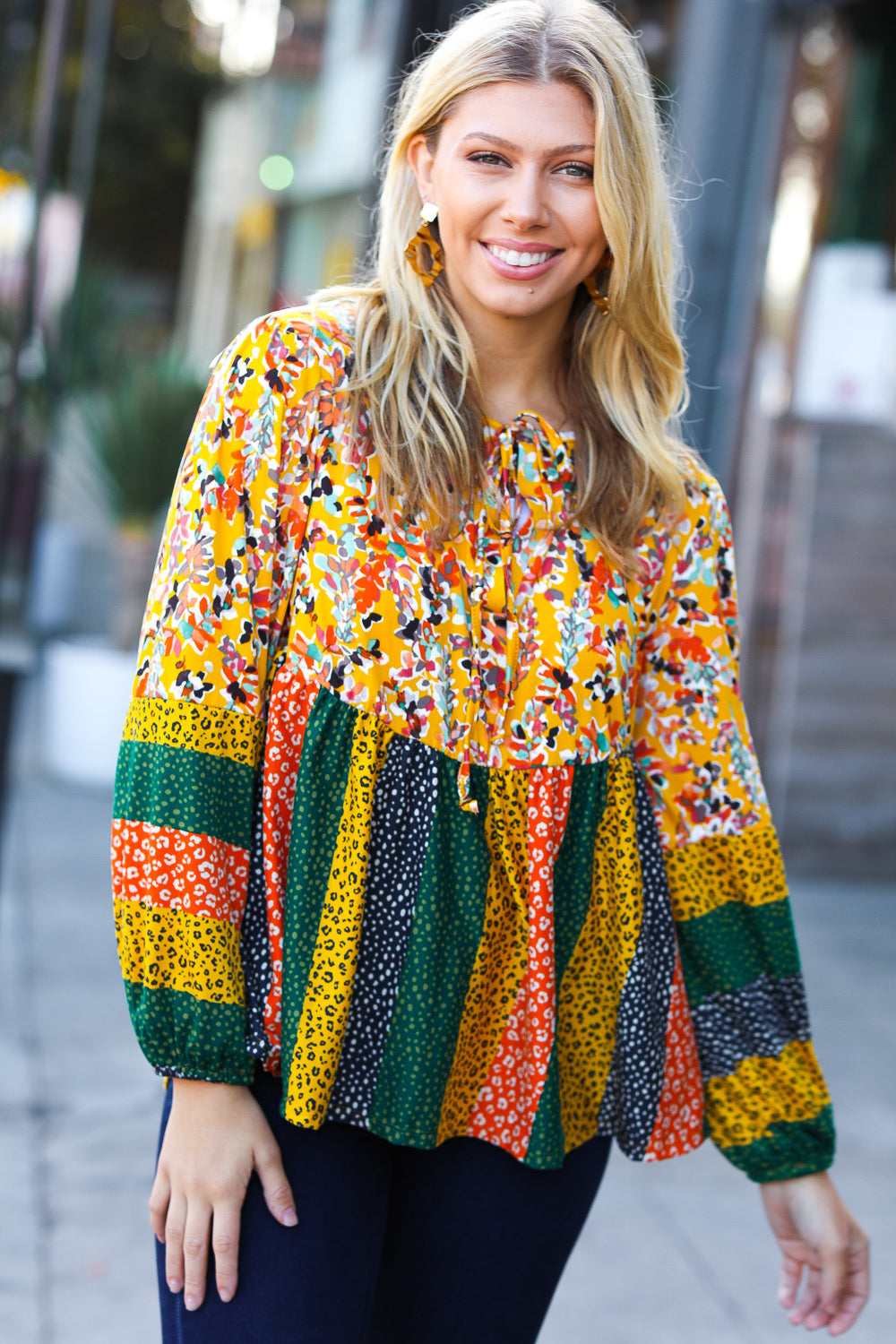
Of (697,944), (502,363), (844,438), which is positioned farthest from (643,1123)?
(844,438)

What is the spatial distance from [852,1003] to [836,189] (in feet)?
10.5

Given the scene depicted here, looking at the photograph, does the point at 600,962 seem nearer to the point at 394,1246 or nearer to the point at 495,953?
the point at 495,953

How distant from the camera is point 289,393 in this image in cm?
148

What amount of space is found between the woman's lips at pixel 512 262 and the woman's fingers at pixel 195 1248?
0.97m

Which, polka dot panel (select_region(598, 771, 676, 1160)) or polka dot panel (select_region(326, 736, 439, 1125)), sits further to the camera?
polka dot panel (select_region(598, 771, 676, 1160))

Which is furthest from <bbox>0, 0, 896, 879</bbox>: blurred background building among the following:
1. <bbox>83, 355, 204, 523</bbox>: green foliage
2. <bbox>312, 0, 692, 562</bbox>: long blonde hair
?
<bbox>312, 0, 692, 562</bbox>: long blonde hair

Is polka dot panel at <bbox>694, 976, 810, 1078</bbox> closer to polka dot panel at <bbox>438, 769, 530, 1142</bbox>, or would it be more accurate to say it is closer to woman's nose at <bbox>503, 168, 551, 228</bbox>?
polka dot panel at <bbox>438, 769, 530, 1142</bbox>

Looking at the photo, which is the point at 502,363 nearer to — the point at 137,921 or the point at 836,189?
the point at 137,921

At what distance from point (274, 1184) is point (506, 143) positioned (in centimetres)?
105

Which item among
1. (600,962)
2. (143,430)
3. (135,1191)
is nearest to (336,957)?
(600,962)

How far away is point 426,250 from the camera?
1.67 meters

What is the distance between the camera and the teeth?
1.58 m

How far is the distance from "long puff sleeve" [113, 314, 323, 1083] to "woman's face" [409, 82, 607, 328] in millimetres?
242

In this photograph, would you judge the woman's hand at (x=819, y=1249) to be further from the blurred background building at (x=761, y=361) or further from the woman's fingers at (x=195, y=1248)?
the blurred background building at (x=761, y=361)
